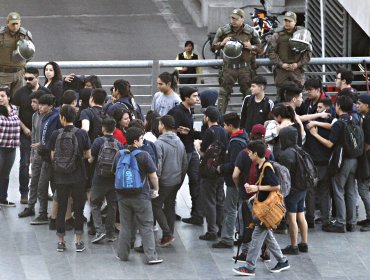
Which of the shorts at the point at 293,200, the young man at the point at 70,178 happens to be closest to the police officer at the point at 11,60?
the young man at the point at 70,178

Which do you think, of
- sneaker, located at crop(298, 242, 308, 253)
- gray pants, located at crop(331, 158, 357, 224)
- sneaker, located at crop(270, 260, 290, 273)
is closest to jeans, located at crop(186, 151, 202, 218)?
sneaker, located at crop(298, 242, 308, 253)

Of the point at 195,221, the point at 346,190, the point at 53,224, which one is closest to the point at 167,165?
the point at 195,221

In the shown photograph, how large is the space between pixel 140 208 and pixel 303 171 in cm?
213

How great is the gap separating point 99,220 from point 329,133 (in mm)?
3340

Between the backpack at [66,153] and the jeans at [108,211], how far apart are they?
693 millimetres

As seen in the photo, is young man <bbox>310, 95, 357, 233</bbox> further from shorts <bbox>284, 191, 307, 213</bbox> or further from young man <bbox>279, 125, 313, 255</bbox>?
shorts <bbox>284, 191, 307, 213</bbox>

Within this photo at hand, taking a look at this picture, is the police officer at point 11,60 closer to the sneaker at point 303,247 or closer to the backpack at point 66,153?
the backpack at point 66,153

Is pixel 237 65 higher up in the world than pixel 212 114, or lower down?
higher up

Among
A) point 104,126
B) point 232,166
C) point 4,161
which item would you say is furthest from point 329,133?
point 4,161

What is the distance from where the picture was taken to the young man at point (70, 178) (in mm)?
17953

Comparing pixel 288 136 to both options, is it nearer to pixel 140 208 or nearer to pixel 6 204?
pixel 140 208

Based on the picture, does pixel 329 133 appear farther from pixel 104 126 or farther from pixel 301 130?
Result: pixel 104 126

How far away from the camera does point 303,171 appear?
17938 mm

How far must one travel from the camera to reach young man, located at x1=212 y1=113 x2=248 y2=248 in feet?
58.7
